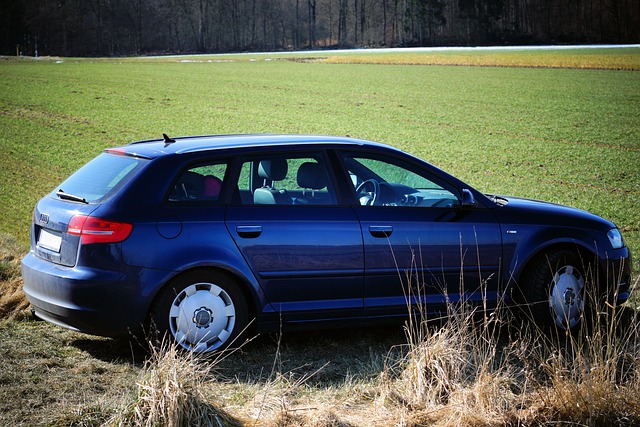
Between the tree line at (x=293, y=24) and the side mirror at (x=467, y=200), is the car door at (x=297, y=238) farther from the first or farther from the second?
the tree line at (x=293, y=24)

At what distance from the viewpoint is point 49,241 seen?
6078 millimetres

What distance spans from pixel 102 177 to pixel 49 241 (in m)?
0.61

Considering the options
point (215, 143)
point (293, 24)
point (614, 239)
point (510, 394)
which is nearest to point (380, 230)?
point (215, 143)

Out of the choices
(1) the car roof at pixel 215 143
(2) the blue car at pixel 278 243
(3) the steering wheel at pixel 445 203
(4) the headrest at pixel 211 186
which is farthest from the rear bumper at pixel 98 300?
(3) the steering wheel at pixel 445 203

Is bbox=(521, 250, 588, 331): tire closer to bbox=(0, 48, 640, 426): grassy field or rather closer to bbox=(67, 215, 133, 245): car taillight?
bbox=(0, 48, 640, 426): grassy field

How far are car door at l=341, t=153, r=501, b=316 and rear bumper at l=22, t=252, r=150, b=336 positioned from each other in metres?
1.72

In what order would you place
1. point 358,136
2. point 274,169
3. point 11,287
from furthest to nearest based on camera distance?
1. point 358,136
2. point 11,287
3. point 274,169

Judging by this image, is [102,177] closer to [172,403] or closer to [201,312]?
[201,312]

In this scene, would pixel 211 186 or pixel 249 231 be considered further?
pixel 211 186

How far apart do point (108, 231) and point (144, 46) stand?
16433 centimetres

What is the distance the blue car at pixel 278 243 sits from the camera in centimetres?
578

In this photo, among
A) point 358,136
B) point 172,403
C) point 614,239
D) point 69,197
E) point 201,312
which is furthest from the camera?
point 358,136

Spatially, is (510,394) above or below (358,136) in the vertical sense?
above

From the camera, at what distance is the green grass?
60.3 ft
